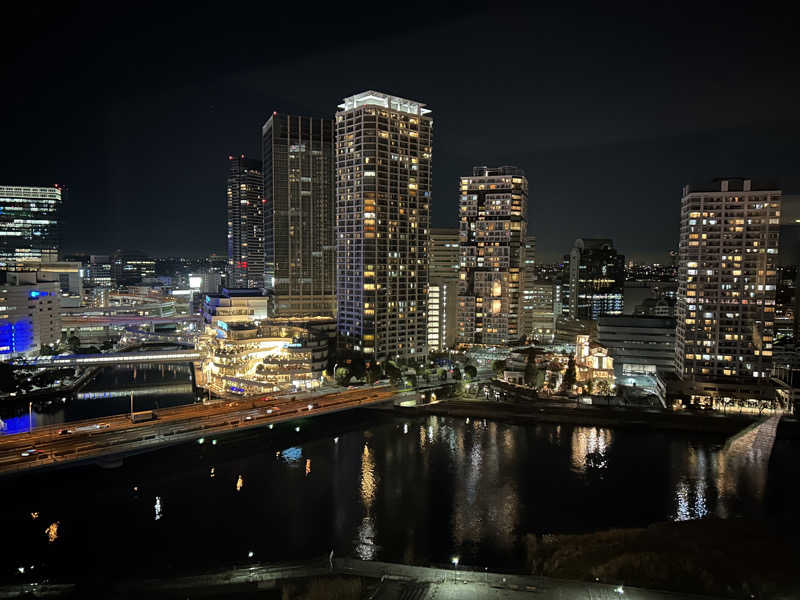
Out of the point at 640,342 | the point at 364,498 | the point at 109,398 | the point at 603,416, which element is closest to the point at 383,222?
the point at 640,342

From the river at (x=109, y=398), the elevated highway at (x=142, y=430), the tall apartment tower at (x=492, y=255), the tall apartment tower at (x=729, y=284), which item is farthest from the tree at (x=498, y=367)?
the river at (x=109, y=398)

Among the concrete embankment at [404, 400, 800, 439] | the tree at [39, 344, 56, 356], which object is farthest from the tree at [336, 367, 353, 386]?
the tree at [39, 344, 56, 356]

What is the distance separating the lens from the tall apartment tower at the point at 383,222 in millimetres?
42781

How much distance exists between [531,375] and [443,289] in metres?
15.3

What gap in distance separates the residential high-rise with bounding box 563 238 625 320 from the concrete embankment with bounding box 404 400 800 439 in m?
36.2

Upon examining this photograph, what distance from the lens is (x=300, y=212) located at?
52188 mm

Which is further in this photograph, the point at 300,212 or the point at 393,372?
the point at 300,212

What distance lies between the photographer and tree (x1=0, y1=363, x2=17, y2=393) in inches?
1454

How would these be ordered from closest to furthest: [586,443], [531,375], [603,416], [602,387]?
[586,443] < [603,416] < [602,387] < [531,375]

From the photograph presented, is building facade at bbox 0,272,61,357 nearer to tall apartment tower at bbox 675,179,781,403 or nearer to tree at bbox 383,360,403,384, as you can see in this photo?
tree at bbox 383,360,403,384

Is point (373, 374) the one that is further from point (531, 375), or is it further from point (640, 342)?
point (640, 342)

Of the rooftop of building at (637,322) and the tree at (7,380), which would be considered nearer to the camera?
the tree at (7,380)

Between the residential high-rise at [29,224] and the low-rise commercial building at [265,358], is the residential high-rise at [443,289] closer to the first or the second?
the low-rise commercial building at [265,358]

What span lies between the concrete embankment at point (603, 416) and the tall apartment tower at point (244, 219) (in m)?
70.5
